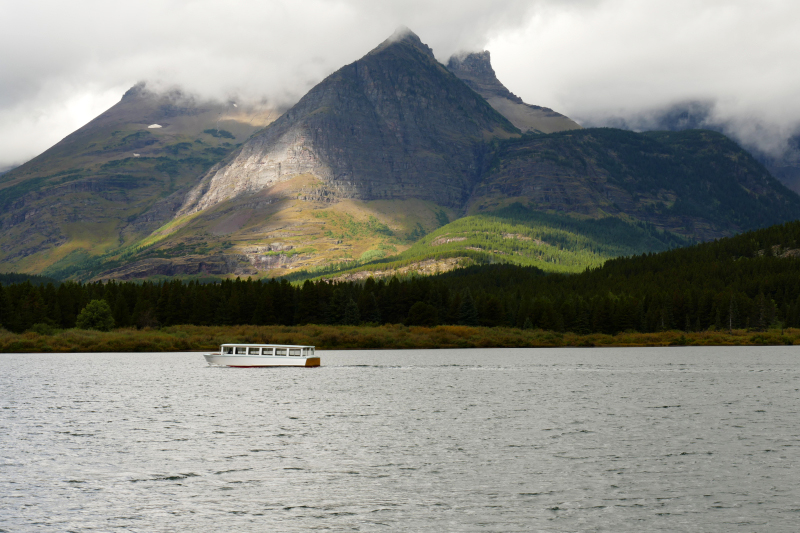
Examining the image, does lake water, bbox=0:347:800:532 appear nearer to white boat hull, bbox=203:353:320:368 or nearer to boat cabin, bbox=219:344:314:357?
white boat hull, bbox=203:353:320:368

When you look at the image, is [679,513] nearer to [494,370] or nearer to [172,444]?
[172,444]

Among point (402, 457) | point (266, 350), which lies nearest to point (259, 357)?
point (266, 350)

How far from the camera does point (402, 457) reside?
48.6 m

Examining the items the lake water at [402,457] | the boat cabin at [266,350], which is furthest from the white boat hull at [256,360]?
the lake water at [402,457]

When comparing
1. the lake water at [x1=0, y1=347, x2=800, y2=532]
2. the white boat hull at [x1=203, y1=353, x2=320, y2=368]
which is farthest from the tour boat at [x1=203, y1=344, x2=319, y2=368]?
the lake water at [x1=0, y1=347, x2=800, y2=532]

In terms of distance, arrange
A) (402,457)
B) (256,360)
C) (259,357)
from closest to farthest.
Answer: (402,457) < (256,360) < (259,357)

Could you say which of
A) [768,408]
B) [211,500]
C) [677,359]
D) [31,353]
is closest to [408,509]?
[211,500]

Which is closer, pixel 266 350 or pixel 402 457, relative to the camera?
pixel 402 457

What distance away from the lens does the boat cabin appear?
142 metres

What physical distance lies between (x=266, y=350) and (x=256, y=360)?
6.79m

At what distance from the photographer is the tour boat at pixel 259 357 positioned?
140125 mm

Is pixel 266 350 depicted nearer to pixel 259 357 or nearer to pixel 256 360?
pixel 259 357

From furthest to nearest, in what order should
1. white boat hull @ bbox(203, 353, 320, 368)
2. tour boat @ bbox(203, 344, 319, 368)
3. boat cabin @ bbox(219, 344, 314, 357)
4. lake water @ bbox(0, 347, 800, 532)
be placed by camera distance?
boat cabin @ bbox(219, 344, 314, 357) → tour boat @ bbox(203, 344, 319, 368) → white boat hull @ bbox(203, 353, 320, 368) → lake water @ bbox(0, 347, 800, 532)

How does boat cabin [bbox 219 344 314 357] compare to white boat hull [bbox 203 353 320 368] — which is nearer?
white boat hull [bbox 203 353 320 368]
